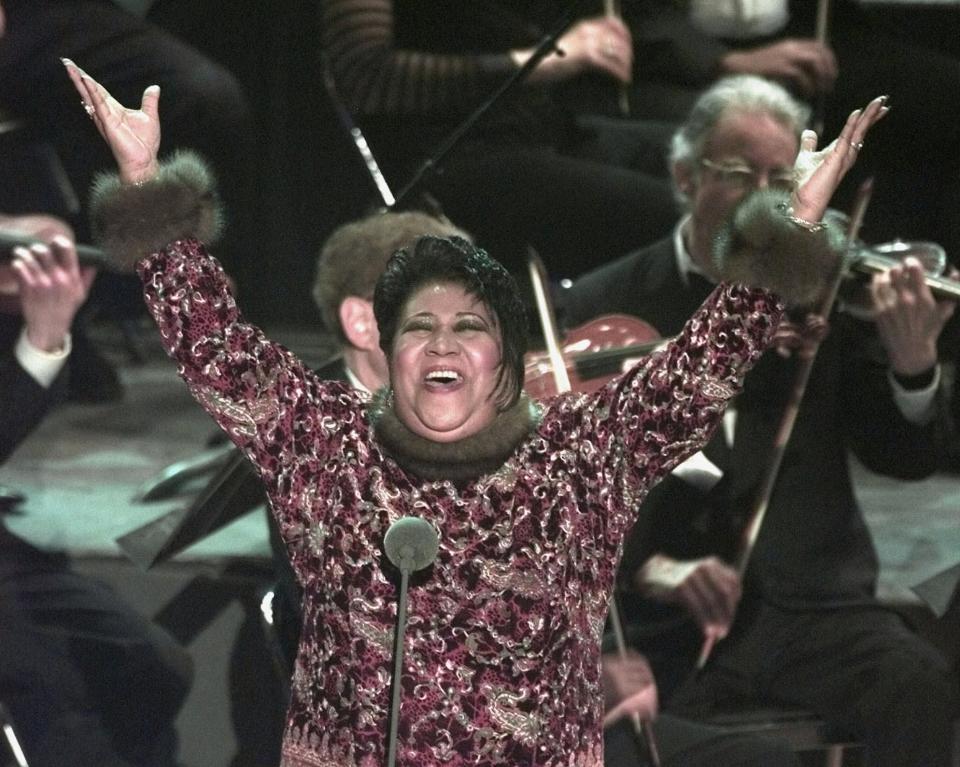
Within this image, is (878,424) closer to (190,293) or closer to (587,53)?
(587,53)

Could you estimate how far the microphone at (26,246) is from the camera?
295 centimetres

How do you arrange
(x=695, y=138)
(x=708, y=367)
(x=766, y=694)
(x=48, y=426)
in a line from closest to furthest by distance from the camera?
(x=708, y=367) → (x=766, y=694) → (x=695, y=138) → (x=48, y=426)

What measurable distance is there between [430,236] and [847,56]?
1674mm

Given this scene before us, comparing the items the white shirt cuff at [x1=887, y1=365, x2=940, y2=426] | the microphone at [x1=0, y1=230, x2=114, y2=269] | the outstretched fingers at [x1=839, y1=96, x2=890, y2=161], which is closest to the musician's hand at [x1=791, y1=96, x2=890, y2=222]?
the outstretched fingers at [x1=839, y1=96, x2=890, y2=161]

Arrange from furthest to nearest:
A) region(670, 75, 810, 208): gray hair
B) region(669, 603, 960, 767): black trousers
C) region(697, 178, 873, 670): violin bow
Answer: region(670, 75, 810, 208): gray hair → region(697, 178, 873, 670): violin bow → region(669, 603, 960, 767): black trousers

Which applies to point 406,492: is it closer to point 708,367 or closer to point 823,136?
point 708,367

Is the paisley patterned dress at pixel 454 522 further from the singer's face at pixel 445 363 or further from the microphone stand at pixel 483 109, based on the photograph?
the microphone stand at pixel 483 109

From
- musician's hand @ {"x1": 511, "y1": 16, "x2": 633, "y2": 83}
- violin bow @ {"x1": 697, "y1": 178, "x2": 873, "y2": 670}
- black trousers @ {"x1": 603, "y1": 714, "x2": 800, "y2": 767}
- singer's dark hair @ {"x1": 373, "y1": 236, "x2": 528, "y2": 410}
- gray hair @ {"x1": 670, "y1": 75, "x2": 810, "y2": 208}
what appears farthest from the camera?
musician's hand @ {"x1": 511, "y1": 16, "x2": 633, "y2": 83}

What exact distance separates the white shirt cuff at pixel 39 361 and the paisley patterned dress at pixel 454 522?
96cm

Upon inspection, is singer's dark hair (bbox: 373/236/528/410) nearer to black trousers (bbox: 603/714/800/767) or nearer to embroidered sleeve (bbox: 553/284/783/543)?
embroidered sleeve (bbox: 553/284/783/543)

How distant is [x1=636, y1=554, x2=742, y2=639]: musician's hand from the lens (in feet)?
9.30

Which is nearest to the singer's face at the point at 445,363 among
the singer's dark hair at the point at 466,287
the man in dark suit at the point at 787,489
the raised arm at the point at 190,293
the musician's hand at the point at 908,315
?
the singer's dark hair at the point at 466,287

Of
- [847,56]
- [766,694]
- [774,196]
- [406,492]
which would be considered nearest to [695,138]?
[847,56]

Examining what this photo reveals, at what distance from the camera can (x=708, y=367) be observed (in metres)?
1.93
